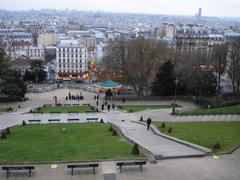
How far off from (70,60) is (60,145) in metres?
79.0

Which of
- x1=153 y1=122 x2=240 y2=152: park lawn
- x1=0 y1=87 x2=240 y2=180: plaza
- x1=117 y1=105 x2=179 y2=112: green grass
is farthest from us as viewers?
x1=117 y1=105 x2=179 y2=112: green grass

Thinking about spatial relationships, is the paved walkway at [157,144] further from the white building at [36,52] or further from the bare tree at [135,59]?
the white building at [36,52]

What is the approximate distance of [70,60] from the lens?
99875 millimetres

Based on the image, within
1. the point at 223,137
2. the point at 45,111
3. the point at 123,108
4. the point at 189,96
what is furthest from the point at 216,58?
the point at 223,137

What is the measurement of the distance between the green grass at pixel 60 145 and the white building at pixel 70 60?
71604 millimetres

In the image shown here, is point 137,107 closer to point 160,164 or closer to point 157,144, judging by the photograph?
point 157,144

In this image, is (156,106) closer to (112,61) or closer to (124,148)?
(112,61)

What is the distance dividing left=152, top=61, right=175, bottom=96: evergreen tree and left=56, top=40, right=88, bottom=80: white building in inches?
2003

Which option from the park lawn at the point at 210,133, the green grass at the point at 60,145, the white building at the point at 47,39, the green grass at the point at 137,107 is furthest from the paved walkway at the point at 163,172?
the white building at the point at 47,39

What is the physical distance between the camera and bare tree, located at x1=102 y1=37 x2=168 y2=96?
56094 mm

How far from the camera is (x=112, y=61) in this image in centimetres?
5722

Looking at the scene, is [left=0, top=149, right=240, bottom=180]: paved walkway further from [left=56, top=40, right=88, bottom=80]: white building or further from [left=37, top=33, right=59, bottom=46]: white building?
[left=37, top=33, right=59, bottom=46]: white building

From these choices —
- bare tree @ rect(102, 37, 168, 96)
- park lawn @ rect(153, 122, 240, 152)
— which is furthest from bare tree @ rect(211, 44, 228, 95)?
park lawn @ rect(153, 122, 240, 152)

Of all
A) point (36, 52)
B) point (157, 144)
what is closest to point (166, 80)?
point (157, 144)
